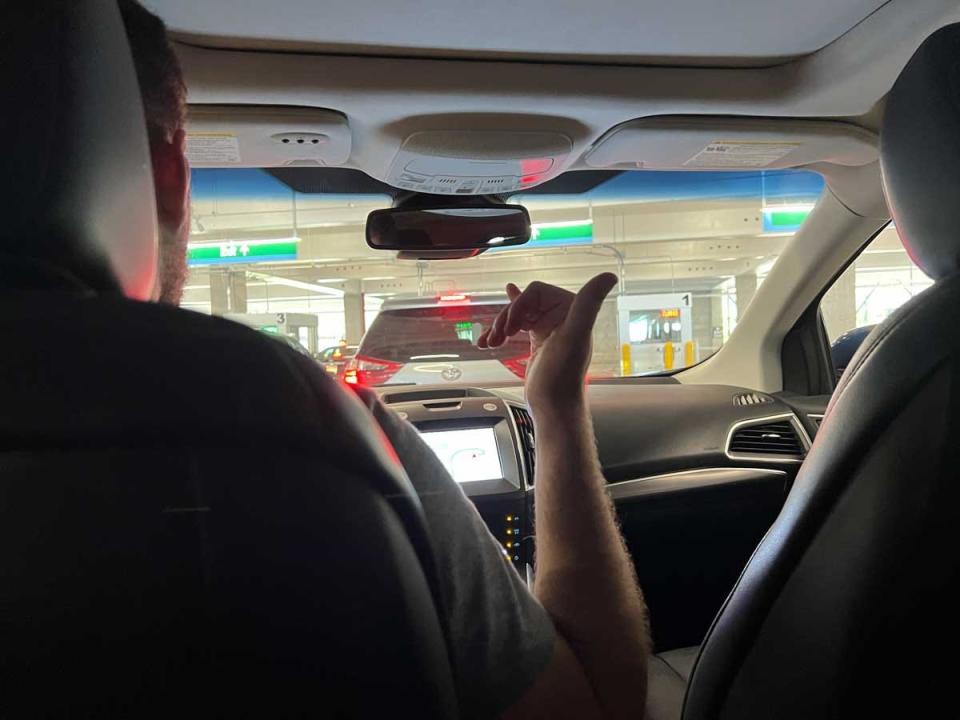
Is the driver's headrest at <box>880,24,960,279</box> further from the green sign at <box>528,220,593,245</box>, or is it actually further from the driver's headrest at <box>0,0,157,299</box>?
the green sign at <box>528,220,593,245</box>

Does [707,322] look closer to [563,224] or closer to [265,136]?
[563,224]

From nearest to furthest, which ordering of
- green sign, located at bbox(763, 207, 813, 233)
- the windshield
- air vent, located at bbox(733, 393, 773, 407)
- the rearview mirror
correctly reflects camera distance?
the rearview mirror
air vent, located at bbox(733, 393, 773, 407)
the windshield
green sign, located at bbox(763, 207, 813, 233)

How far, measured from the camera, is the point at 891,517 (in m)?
1.07

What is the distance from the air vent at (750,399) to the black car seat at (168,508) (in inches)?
117

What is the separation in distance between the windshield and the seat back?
0.54m

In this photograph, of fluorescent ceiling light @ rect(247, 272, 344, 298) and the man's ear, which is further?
fluorescent ceiling light @ rect(247, 272, 344, 298)

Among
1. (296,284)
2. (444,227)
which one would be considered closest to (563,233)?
(296,284)

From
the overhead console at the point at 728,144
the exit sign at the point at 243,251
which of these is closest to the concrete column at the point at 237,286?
the exit sign at the point at 243,251

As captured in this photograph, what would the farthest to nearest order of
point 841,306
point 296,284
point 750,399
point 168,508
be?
1. point 296,284
2. point 841,306
3. point 750,399
4. point 168,508

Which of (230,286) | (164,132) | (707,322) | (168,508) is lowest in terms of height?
(168,508)

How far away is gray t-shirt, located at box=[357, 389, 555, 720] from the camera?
869 millimetres

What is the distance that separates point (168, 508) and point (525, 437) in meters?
2.38

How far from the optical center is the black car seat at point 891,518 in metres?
1.06

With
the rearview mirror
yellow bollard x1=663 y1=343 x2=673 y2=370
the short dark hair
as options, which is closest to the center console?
the rearview mirror
